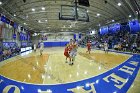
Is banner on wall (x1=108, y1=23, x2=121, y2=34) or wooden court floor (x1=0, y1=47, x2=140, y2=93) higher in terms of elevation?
banner on wall (x1=108, y1=23, x2=121, y2=34)

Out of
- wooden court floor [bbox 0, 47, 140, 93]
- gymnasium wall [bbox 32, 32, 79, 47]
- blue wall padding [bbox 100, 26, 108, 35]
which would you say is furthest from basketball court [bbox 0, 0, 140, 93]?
gymnasium wall [bbox 32, 32, 79, 47]

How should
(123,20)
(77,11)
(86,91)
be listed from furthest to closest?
(123,20) < (77,11) < (86,91)

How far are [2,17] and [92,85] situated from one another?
13.3m

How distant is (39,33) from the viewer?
143ft

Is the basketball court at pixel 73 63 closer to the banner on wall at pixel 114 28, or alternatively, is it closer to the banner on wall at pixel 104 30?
the banner on wall at pixel 114 28

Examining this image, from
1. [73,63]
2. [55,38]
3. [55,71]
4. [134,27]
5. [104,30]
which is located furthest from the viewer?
[55,38]

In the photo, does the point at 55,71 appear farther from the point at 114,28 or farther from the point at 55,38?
the point at 55,38

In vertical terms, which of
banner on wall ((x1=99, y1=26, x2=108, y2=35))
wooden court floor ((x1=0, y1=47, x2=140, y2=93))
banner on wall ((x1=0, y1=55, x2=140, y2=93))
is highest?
banner on wall ((x1=99, y1=26, x2=108, y2=35))

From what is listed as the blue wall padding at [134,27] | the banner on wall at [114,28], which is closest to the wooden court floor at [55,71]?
the blue wall padding at [134,27]

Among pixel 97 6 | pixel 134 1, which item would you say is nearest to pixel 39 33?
pixel 97 6

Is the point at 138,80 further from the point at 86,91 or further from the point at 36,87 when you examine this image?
the point at 36,87

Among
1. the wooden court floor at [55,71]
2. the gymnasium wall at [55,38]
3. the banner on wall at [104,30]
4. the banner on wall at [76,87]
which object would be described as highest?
the banner on wall at [104,30]

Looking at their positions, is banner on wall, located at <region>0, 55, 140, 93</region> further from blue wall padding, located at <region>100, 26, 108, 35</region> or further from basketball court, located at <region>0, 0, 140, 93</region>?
blue wall padding, located at <region>100, 26, 108, 35</region>

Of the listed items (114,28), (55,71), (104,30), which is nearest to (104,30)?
(104,30)
